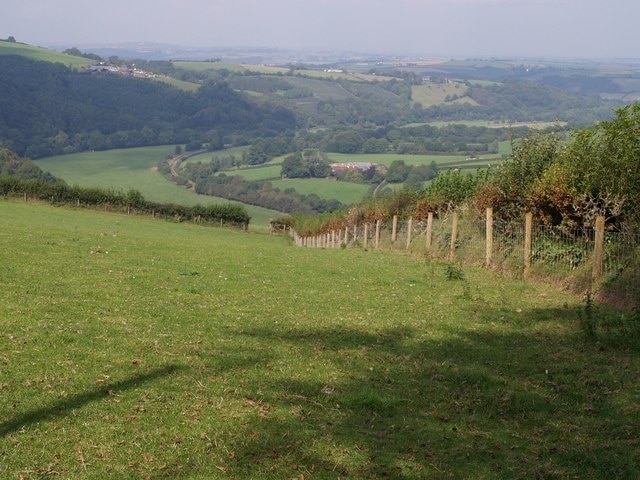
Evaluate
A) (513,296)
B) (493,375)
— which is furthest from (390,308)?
(493,375)

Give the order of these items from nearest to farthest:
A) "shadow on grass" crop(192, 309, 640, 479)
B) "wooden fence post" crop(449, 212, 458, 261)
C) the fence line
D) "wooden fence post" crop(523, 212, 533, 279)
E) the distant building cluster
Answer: "shadow on grass" crop(192, 309, 640, 479), the fence line, "wooden fence post" crop(523, 212, 533, 279), "wooden fence post" crop(449, 212, 458, 261), the distant building cluster

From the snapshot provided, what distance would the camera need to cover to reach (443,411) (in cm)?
945

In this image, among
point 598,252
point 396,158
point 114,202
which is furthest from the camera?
point 396,158

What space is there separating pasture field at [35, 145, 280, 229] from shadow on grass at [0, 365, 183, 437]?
84930 millimetres

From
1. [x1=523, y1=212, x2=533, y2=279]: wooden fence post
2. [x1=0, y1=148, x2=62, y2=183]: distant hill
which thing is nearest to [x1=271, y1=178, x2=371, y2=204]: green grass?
[x1=0, y1=148, x2=62, y2=183]: distant hill

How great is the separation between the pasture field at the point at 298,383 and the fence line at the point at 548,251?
3.84 feet

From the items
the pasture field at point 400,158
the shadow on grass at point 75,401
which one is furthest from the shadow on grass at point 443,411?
the pasture field at point 400,158

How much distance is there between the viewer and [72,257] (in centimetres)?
2095

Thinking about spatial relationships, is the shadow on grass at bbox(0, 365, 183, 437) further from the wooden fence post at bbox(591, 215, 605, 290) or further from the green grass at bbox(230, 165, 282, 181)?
the green grass at bbox(230, 165, 282, 181)

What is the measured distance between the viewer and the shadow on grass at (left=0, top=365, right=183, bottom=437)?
807 centimetres

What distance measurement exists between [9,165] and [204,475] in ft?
355

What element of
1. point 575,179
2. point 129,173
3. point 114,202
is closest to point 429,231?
point 575,179

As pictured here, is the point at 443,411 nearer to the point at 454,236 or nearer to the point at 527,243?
the point at 527,243

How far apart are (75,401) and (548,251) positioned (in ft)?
50.6
